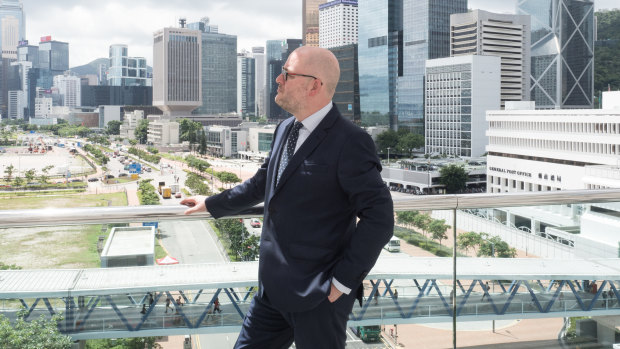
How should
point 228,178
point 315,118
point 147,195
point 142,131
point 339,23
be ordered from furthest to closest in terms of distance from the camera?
point 339,23 < point 142,131 < point 228,178 < point 147,195 < point 315,118

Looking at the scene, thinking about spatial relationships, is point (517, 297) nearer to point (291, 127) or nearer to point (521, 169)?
point (291, 127)

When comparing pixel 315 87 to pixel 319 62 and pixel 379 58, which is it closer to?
pixel 319 62

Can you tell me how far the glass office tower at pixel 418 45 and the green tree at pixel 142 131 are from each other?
33.9 metres

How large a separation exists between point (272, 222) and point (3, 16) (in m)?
170

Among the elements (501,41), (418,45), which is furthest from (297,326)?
(501,41)

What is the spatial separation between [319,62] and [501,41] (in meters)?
56.0

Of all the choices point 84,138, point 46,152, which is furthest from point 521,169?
point 84,138

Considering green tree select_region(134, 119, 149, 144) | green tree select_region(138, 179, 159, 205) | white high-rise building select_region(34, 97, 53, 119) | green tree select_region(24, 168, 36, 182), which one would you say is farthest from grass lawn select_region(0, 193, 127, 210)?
white high-rise building select_region(34, 97, 53, 119)

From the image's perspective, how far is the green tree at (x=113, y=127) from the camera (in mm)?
82250

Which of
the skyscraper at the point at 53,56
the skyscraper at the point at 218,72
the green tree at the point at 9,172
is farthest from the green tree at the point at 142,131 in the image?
the skyscraper at the point at 53,56

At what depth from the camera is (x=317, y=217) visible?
1.11 metres

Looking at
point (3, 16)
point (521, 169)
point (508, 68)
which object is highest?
point (3, 16)

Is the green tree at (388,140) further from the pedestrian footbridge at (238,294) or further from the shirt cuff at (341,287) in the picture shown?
the shirt cuff at (341,287)

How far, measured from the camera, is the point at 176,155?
59.8m
